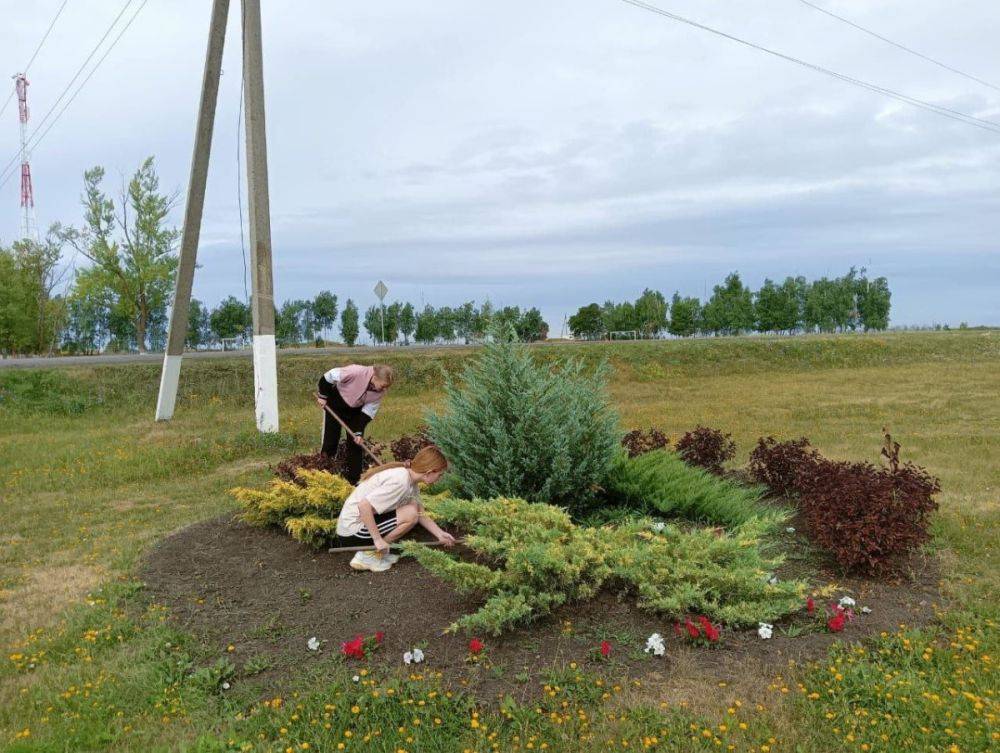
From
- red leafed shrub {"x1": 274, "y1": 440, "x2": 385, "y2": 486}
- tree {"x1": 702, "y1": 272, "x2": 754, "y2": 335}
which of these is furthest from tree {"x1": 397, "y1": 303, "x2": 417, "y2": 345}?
red leafed shrub {"x1": 274, "y1": 440, "x2": 385, "y2": 486}

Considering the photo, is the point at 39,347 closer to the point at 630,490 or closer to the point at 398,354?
the point at 398,354

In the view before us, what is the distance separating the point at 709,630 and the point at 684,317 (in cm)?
4794

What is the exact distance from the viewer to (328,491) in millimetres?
6039

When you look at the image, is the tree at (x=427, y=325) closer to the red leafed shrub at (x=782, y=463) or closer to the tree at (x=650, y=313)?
the tree at (x=650, y=313)

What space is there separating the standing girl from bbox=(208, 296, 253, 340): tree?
3793 centimetres

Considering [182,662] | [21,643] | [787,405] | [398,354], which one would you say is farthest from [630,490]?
[398,354]

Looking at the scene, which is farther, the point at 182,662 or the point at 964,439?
the point at 964,439

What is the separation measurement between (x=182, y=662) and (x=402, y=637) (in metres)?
1.24

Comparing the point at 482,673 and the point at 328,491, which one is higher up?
the point at 328,491

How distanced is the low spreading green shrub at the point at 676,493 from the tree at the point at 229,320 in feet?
131

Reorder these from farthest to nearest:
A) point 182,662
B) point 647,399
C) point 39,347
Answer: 1. point 39,347
2. point 647,399
3. point 182,662

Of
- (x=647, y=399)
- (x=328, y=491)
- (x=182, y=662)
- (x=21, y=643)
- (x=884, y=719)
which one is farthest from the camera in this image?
(x=647, y=399)

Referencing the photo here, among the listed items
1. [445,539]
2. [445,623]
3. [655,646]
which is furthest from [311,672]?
[655,646]

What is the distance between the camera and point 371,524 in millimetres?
5180
